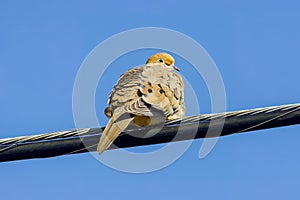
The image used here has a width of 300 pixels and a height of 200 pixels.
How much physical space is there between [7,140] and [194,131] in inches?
54.9

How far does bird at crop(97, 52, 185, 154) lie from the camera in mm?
7395

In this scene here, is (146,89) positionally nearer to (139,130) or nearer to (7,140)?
(139,130)

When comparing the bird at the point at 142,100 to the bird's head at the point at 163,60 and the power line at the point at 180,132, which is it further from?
the bird's head at the point at 163,60

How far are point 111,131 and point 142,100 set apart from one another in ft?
3.03

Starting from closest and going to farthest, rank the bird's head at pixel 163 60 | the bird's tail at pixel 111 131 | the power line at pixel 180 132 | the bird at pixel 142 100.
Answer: the power line at pixel 180 132
the bird's tail at pixel 111 131
the bird at pixel 142 100
the bird's head at pixel 163 60

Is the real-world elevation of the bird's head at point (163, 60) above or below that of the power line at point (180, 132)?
above

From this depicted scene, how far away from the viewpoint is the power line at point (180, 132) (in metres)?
5.90

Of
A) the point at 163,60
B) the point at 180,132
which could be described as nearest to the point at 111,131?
the point at 180,132

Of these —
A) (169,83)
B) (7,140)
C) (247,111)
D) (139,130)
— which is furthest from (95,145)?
(169,83)

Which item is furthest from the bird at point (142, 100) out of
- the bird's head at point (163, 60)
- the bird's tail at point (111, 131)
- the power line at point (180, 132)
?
the bird's head at point (163, 60)

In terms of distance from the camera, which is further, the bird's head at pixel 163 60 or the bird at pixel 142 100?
the bird's head at pixel 163 60

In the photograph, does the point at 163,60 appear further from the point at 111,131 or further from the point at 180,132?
the point at 180,132

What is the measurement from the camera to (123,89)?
27.4ft

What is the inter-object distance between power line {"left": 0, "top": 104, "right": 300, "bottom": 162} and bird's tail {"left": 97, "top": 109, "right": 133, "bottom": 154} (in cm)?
30
